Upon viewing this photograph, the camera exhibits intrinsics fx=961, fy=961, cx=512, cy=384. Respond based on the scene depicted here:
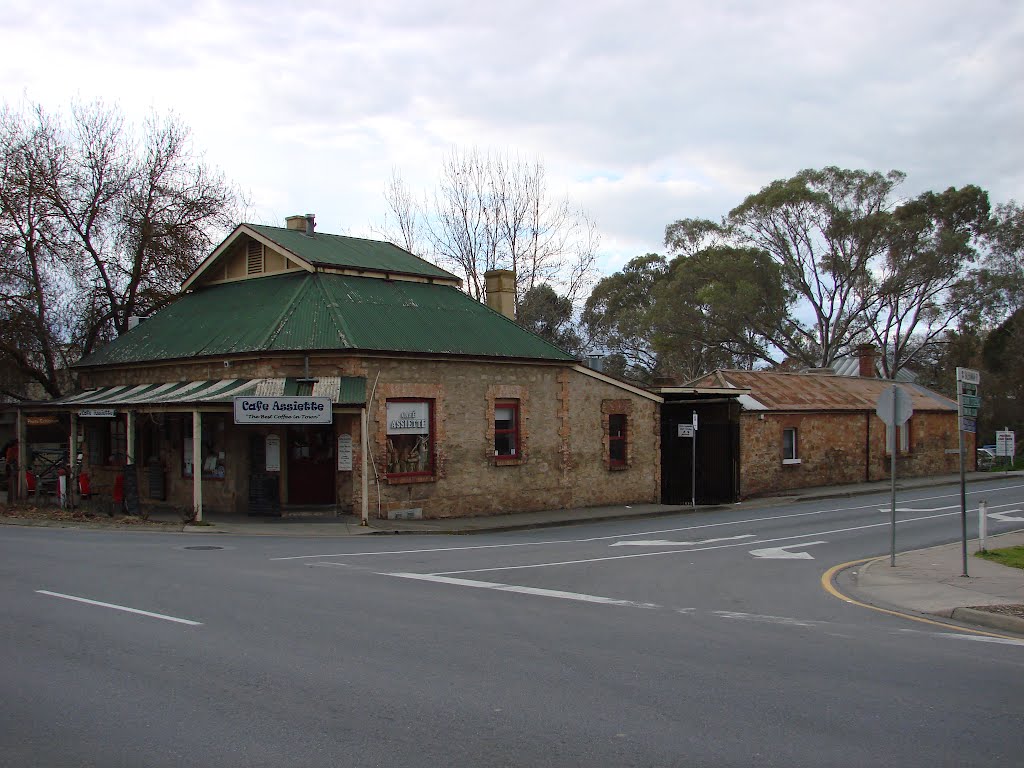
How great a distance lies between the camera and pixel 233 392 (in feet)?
71.2

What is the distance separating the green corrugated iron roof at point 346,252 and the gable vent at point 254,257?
2.42 feet

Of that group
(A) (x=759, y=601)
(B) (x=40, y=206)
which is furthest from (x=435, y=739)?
(B) (x=40, y=206)

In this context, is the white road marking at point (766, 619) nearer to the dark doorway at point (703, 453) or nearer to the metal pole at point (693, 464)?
the metal pole at point (693, 464)

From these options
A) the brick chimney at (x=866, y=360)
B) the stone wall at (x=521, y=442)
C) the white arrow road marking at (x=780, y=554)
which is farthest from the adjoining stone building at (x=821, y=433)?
the white arrow road marking at (x=780, y=554)

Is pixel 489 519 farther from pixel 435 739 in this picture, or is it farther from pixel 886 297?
pixel 886 297

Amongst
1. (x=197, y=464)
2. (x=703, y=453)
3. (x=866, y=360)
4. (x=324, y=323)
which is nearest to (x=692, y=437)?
(x=703, y=453)

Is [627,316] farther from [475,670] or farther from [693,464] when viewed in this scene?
[475,670]

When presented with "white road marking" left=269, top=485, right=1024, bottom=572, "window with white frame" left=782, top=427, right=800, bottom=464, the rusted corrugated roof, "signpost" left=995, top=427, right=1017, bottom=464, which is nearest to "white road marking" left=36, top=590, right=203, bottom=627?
"white road marking" left=269, top=485, right=1024, bottom=572

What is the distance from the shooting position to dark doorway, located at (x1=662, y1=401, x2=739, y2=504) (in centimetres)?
3056

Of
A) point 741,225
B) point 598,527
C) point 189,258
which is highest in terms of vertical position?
point 741,225

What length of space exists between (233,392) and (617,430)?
1183 centimetres

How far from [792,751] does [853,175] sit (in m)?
51.6

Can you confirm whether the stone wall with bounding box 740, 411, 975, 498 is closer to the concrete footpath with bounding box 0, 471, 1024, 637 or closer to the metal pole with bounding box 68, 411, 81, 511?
the concrete footpath with bounding box 0, 471, 1024, 637

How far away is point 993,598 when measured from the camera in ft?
38.3
